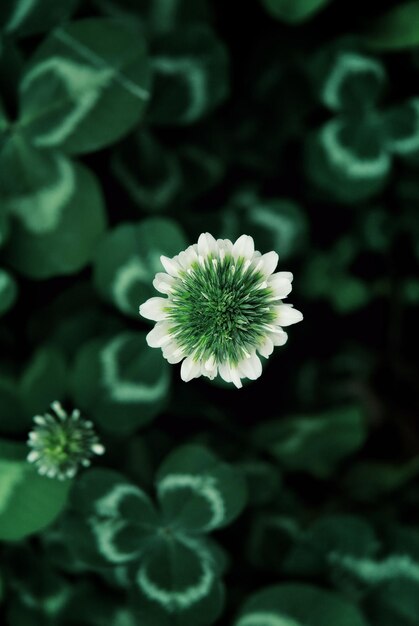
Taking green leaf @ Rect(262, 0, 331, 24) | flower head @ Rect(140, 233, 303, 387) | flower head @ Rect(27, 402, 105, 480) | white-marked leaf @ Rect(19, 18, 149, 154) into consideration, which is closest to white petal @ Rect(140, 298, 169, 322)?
flower head @ Rect(140, 233, 303, 387)

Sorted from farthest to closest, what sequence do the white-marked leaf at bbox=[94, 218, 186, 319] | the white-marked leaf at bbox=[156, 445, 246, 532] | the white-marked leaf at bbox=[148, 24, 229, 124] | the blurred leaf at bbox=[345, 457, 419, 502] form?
the blurred leaf at bbox=[345, 457, 419, 502], the white-marked leaf at bbox=[148, 24, 229, 124], the white-marked leaf at bbox=[94, 218, 186, 319], the white-marked leaf at bbox=[156, 445, 246, 532]

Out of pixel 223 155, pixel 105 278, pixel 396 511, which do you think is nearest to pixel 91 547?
pixel 105 278

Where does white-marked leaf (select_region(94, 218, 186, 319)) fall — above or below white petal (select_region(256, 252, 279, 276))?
above

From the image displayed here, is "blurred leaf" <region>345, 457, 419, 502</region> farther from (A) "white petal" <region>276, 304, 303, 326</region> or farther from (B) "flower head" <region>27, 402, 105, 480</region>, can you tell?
(A) "white petal" <region>276, 304, 303, 326</region>

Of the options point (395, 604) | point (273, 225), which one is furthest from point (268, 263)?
point (395, 604)

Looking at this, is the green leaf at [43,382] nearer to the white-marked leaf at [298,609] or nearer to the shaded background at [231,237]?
the shaded background at [231,237]
